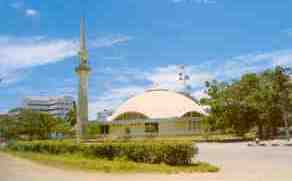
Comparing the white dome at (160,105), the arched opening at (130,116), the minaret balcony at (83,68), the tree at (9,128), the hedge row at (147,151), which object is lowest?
the hedge row at (147,151)

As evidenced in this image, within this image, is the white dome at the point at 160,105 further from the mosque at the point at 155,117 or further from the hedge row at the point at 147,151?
the hedge row at the point at 147,151

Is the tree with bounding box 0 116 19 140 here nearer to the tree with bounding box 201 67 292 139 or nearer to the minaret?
the minaret

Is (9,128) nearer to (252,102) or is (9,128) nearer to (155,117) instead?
(155,117)

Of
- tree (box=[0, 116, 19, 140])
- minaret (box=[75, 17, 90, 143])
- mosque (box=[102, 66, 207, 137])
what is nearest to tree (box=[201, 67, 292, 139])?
minaret (box=[75, 17, 90, 143])

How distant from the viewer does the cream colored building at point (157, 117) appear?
79.9m

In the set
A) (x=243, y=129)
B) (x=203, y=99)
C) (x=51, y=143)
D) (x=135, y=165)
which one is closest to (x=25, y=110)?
(x=203, y=99)

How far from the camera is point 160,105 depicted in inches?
3305

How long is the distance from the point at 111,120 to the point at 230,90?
37.8 meters

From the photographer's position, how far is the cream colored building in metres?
79.9

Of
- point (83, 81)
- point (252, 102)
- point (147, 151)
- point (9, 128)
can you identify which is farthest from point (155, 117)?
point (147, 151)

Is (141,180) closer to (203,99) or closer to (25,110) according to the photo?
(203,99)

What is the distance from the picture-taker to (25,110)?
73938mm

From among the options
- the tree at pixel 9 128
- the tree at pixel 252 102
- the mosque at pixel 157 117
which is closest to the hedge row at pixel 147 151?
the tree at pixel 252 102

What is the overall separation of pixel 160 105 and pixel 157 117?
3.97m
